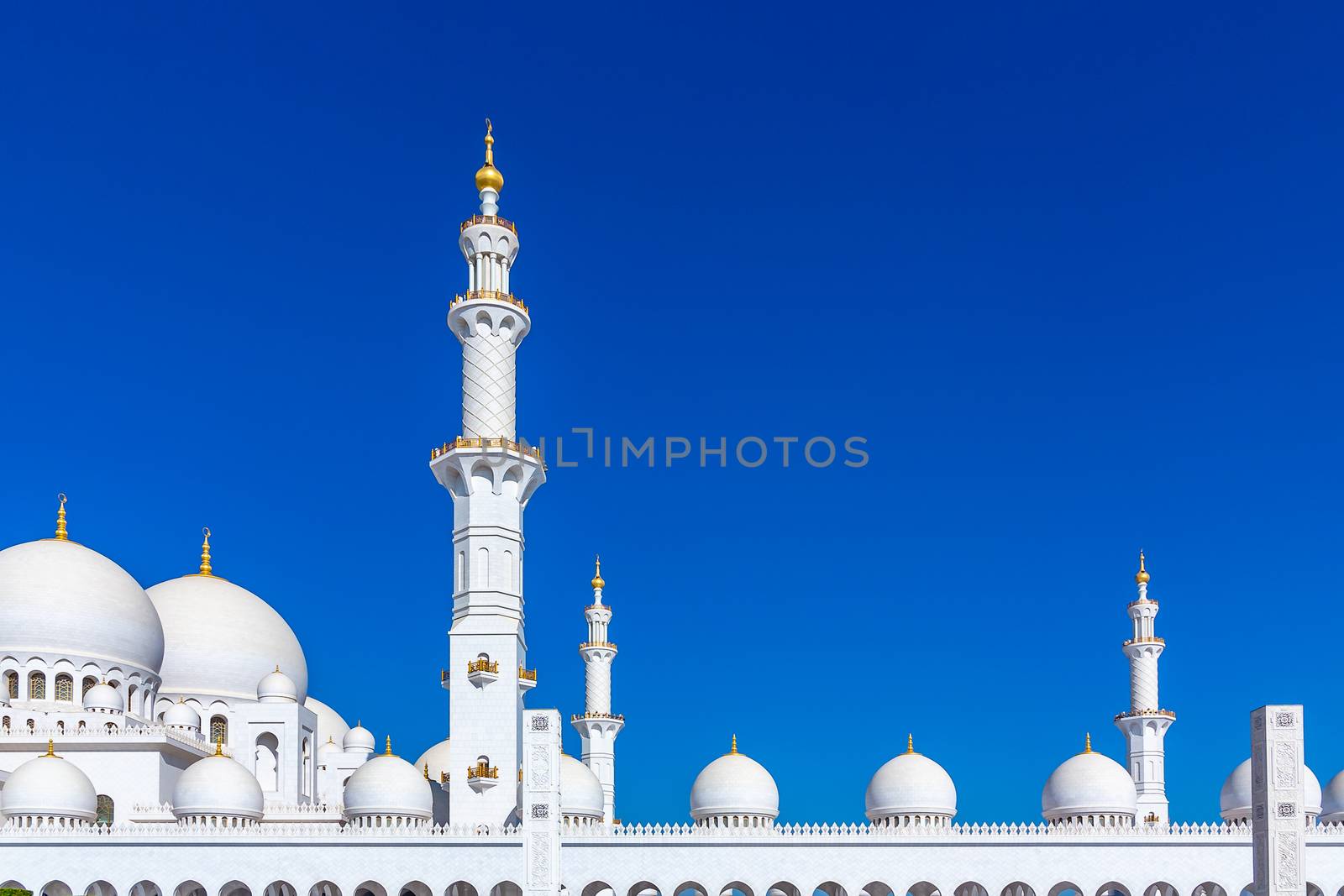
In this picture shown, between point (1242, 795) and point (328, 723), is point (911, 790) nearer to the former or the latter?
point (1242, 795)

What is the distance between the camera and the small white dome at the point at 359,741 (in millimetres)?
56844

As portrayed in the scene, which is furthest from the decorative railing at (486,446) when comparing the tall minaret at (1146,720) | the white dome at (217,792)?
the tall minaret at (1146,720)

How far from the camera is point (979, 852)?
39375 millimetres

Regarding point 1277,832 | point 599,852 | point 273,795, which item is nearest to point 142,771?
point 273,795

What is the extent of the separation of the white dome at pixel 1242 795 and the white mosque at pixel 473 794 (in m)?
0.11

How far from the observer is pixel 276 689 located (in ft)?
163

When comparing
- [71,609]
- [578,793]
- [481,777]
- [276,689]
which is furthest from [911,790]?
[71,609]

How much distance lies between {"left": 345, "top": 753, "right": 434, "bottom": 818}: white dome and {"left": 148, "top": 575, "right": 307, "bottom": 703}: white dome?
1064 centimetres

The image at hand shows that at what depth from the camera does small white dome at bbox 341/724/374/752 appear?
56.8m

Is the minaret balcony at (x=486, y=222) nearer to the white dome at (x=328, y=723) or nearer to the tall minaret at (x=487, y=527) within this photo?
the tall minaret at (x=487, y=527)

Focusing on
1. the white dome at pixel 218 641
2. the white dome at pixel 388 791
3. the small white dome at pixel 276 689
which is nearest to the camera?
the white dome at pixel 388 791

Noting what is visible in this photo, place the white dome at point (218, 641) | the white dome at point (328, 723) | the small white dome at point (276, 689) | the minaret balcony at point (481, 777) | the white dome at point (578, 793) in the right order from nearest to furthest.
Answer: the minaret balcony at point (481, 777)
the white dome at point (578, 793)
the small white dome at point (276, 689)
the white dome at point (218, 641)
the white dome at point (328, 723)

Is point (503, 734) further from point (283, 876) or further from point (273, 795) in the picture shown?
point (273, 795)

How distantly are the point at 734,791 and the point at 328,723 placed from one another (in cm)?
2236
